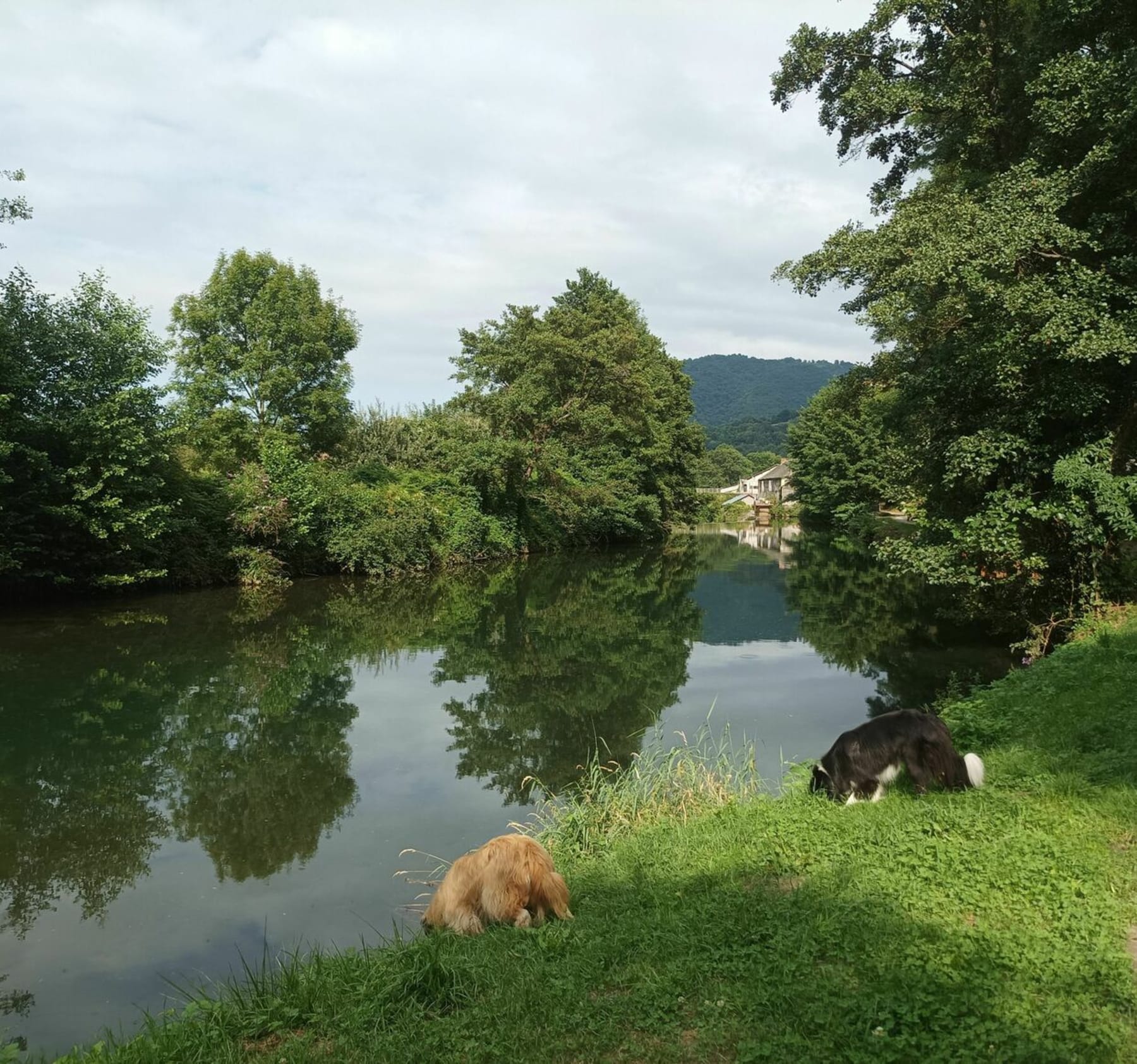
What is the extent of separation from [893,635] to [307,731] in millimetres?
11949

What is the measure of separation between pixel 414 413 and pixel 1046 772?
36.0 m

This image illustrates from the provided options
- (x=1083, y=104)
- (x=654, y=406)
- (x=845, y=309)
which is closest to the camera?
(x=1083, y=104)

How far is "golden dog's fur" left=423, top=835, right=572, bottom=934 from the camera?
182 inches

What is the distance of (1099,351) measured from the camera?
32.3 feet

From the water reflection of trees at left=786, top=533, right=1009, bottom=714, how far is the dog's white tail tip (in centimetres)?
536

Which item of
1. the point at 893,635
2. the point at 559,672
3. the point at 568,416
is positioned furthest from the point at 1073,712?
the point at 568,416

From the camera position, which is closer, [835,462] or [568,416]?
[568,416]

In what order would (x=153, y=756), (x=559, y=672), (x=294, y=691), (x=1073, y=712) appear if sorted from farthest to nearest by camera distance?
(x=559, y=672)
(x=294, y=691)
(x=153, y=756)
(x=1073, y=712)

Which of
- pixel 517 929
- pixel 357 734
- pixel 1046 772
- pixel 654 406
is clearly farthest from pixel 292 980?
pixel 654 406

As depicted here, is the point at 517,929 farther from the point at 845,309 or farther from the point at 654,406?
the point at 654,406

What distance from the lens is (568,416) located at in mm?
33000

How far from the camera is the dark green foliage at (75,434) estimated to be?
1744cm

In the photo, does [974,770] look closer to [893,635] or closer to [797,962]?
[797,962]

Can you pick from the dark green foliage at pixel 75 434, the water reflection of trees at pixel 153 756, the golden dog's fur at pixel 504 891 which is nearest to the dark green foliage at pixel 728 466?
the dark green foliage at pixel 75 434
